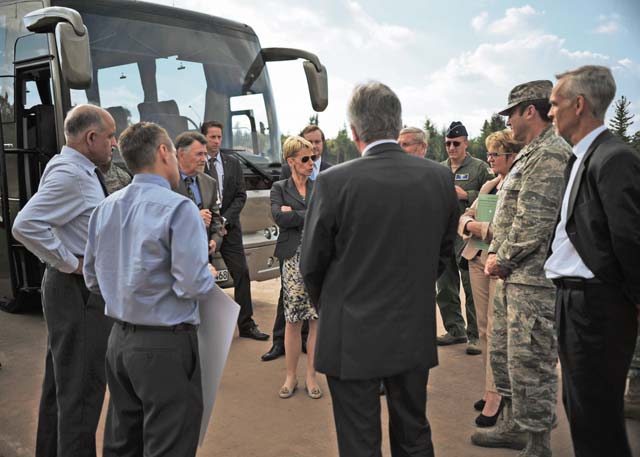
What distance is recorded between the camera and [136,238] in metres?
2.39

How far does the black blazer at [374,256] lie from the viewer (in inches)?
93.8

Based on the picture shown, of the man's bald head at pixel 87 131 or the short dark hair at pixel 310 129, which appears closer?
the man's bald head at pixel 87 131

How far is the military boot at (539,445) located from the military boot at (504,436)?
0.23m

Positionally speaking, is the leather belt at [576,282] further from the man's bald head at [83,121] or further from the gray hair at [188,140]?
the gray hair at [188,140]

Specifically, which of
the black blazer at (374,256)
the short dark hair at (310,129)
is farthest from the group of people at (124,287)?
the short dark hair at (310,129)

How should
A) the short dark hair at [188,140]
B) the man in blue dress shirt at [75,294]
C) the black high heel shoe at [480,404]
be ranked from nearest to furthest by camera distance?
1. the man in blue dress shirt at [75,294]
2. the black high heel shoe at [480,404]
3. the short dark hair at [188,140]

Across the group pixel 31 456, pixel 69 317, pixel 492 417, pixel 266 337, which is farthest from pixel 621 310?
pixel 266 337

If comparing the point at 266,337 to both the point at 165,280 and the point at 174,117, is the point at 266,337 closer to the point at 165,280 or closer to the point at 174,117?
the point at 174,117

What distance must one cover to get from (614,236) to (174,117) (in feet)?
16.4

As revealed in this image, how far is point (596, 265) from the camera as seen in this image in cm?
260

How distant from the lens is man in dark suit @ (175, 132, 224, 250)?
15.5 feet

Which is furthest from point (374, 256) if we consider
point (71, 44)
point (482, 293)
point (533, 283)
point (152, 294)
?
point (71, 44)

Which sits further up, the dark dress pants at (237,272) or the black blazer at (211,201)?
the black blazer at (211,201)

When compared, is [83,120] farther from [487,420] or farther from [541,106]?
[487,420]
